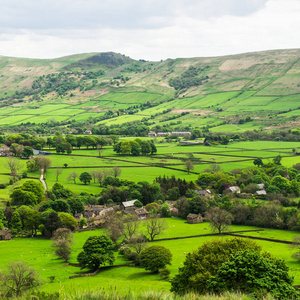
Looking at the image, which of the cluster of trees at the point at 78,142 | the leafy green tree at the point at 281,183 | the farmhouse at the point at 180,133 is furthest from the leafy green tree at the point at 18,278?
the farmhouse at the point at 180,133

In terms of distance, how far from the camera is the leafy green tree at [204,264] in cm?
3250

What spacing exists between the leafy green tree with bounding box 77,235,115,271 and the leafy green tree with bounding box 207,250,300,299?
20484 millimetres

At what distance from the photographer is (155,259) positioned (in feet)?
144

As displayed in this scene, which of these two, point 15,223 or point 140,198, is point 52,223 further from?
point 140,198

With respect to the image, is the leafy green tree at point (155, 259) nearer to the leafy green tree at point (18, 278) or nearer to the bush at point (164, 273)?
the bush at point (164, 273)

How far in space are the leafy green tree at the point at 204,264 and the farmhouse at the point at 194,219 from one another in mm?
32769

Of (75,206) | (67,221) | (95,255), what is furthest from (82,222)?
(95,255)

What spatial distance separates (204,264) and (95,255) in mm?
16493

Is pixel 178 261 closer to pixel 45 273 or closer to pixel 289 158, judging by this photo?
pixel 45 273

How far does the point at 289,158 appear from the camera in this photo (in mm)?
120375

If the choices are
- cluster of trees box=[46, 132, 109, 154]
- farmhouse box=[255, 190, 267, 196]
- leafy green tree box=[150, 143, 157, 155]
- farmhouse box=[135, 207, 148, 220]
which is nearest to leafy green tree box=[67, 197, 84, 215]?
farmhouse box=[135, 207, 148, 220]

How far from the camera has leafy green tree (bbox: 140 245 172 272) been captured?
43781 mm

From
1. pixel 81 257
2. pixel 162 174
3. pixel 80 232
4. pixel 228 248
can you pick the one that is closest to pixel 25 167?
pixel 162 174

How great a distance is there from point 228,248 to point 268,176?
6670 cm
